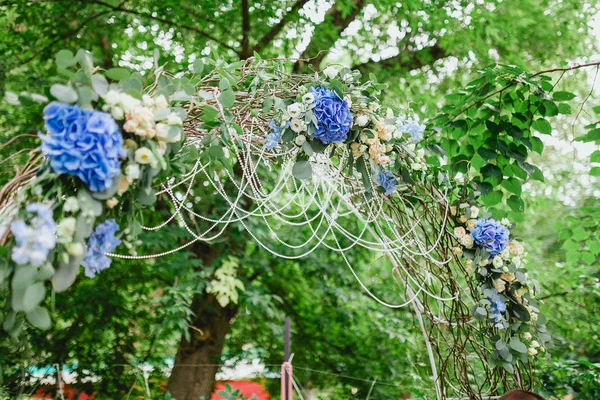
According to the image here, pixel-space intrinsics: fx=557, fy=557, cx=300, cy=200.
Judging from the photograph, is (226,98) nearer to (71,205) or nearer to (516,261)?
(71,205)

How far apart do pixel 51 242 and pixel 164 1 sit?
2.91 meters

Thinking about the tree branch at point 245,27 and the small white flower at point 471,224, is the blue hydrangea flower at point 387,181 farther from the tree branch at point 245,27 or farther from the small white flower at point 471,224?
the tree branch at point 245,27

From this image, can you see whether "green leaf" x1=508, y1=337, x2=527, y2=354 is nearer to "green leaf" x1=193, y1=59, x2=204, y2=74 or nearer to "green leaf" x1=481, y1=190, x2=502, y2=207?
"green leaf" x1=481, y1=190, x2=502, y2=207

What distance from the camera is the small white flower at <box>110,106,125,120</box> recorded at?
3.57ft

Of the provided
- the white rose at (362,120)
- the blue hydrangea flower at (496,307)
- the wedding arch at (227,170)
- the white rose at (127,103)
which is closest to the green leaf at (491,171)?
the wedding arch at (227,170)

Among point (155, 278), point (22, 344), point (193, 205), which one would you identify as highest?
point (193, 205)

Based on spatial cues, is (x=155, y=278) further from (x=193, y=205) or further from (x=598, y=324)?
(x=598, y=324)

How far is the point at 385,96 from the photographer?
428cm

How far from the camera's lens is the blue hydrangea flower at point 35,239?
92 cm

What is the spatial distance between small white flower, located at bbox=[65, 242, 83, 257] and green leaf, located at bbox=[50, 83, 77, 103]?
0.88 feet

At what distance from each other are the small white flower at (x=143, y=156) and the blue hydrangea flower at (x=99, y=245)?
0.13 metres

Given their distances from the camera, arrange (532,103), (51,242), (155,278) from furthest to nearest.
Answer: (155,278) < (532,103) < (51,242)

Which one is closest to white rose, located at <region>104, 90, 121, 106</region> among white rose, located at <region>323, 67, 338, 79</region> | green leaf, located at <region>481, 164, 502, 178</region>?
white rose, located at <region>323, 67, 338, 79</region>

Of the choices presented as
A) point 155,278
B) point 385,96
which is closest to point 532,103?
point 385,96
